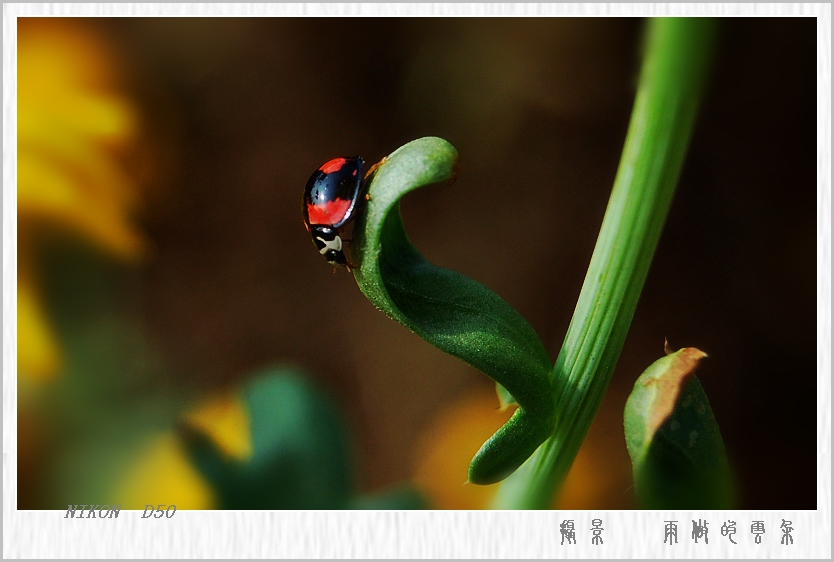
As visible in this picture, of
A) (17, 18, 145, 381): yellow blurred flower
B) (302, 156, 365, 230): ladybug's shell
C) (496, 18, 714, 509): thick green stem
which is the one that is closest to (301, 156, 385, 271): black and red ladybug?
(302, 156, 365, 230): ladybug's shell

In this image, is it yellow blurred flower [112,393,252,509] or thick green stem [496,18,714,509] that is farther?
yellow blurred flower [112,393,252,509]

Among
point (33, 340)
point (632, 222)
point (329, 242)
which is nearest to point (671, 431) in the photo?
point (632, 222)

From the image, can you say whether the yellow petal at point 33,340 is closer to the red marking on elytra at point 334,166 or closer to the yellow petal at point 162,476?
the yellow petal at point 162,476

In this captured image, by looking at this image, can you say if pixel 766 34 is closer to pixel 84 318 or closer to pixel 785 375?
pixel 785 375

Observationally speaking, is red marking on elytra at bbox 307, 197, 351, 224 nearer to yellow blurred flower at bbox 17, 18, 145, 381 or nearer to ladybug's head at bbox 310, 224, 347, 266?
ladybug's head at bbox 310, 224, 347, 266

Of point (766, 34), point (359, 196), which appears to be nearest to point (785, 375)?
point (766, 34)

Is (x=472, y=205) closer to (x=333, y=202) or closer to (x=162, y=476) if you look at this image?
(x=333, y=202)

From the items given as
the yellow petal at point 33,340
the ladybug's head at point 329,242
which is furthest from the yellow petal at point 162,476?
the ladybug's head at point 329,242
